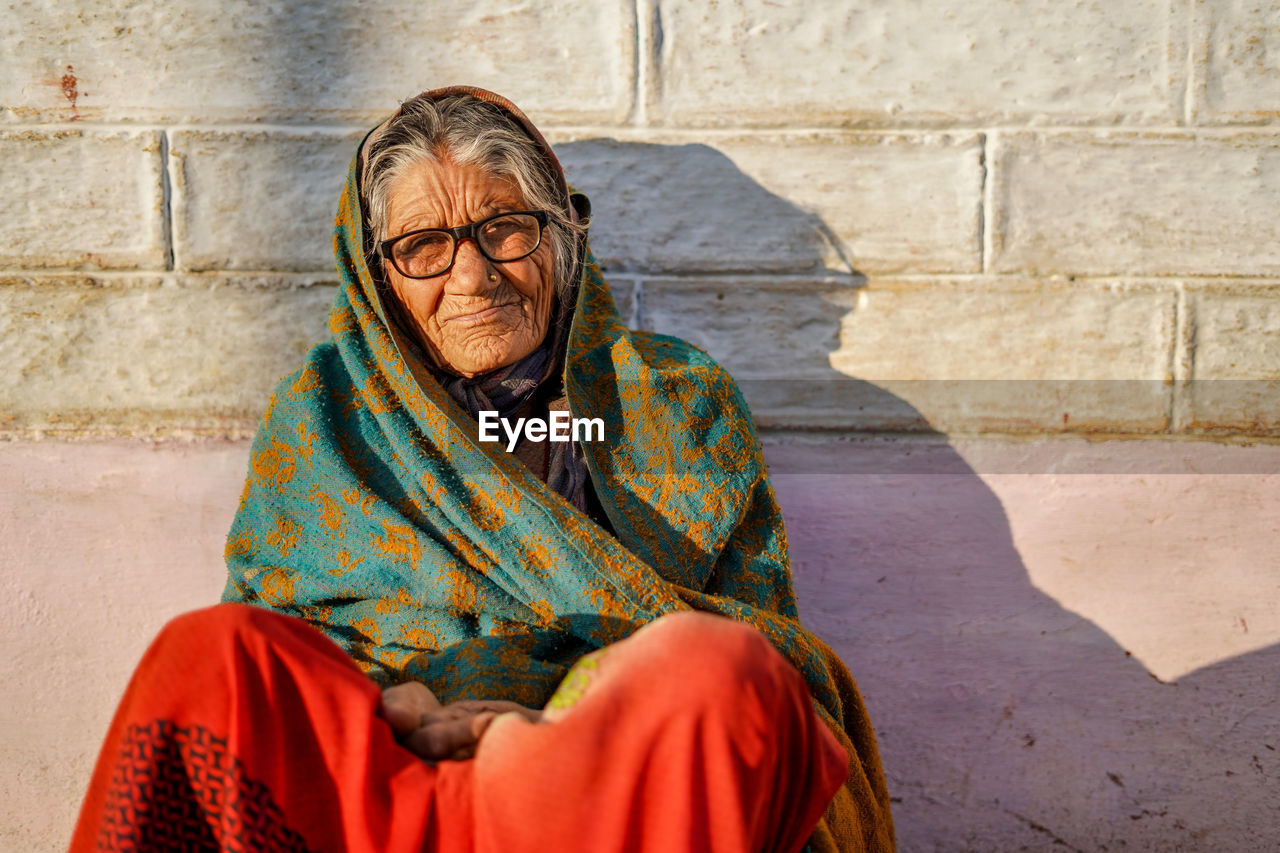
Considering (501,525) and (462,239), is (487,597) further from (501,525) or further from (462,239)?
(462,239)

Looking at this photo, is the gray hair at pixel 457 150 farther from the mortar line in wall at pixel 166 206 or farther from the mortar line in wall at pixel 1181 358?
the mortar line in wall at pixel 1181 358

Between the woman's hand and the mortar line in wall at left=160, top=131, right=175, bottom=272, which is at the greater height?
the mortar line in wall at left=160, top=131, right=175, bottom=272

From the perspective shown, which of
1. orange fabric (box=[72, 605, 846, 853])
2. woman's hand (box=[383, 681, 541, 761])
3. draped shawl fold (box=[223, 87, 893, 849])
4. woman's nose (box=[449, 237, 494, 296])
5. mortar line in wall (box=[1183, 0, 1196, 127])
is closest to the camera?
orange fabric (box=[72, 605, 846, 853])

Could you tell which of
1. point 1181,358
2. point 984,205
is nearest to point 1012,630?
point 1181,358

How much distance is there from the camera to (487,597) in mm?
1762

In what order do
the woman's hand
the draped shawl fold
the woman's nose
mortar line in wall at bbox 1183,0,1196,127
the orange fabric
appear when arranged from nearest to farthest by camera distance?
the orange fabric, the woman's hand, the draped shawl fold, the woman's nose, mortar line in wall at bbox 1183,0,1196,127

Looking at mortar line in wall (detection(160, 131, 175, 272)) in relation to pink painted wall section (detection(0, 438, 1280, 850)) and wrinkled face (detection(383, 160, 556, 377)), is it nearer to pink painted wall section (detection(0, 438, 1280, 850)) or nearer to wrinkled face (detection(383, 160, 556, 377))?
pink painted wall section (detection(0, 438, 1280, 850))

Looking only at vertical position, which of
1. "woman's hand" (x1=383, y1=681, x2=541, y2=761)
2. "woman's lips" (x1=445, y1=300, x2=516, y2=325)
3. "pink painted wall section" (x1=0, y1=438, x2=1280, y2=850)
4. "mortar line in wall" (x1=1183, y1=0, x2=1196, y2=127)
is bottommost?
"pink painted wall section" (x1=0, y1=438, x2=1280, y2=850)

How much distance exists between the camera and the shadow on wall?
2377 millimetres

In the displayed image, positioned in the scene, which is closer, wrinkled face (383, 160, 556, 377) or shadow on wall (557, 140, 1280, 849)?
wrinkled face (383, 160, 556, 377)

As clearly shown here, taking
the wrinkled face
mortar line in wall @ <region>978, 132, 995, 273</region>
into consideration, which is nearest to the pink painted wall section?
mortar line in wall @ <region>978, 132, 995, 273</region>

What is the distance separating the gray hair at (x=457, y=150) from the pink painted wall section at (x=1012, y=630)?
2.76ft

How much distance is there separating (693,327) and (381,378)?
2.81 feet

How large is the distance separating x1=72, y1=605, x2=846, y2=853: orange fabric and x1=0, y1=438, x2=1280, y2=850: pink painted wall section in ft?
4.17
